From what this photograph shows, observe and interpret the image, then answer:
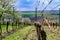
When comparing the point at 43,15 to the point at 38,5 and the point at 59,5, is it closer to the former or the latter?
the point at 38,5

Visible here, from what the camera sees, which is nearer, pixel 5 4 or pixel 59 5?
pixel 59 5

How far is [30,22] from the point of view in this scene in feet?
211

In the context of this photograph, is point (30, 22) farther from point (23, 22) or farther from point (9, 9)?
point (9, 9)

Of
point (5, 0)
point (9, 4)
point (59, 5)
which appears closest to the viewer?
point (59, 5)

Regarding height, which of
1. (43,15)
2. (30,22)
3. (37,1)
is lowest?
Answer: (30,22)

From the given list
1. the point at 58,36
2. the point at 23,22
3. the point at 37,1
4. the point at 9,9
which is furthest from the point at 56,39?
the point at 23,22

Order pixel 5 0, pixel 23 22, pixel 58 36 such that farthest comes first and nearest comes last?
pixel 23 22 → pixel 58 36 → pixel 5 0

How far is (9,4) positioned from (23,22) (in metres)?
42.4

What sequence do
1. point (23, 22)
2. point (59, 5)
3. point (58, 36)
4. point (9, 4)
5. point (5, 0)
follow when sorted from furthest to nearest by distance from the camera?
point (23, 22) < point (58, 36) < point (9, 4) < point (5, 0) < point (59, 5)

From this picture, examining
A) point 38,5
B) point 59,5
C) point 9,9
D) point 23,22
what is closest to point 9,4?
point 9,9

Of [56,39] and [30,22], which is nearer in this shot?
[56,39]

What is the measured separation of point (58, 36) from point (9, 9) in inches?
244

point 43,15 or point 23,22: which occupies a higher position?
point 43,15

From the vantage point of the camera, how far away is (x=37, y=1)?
1544 cm
